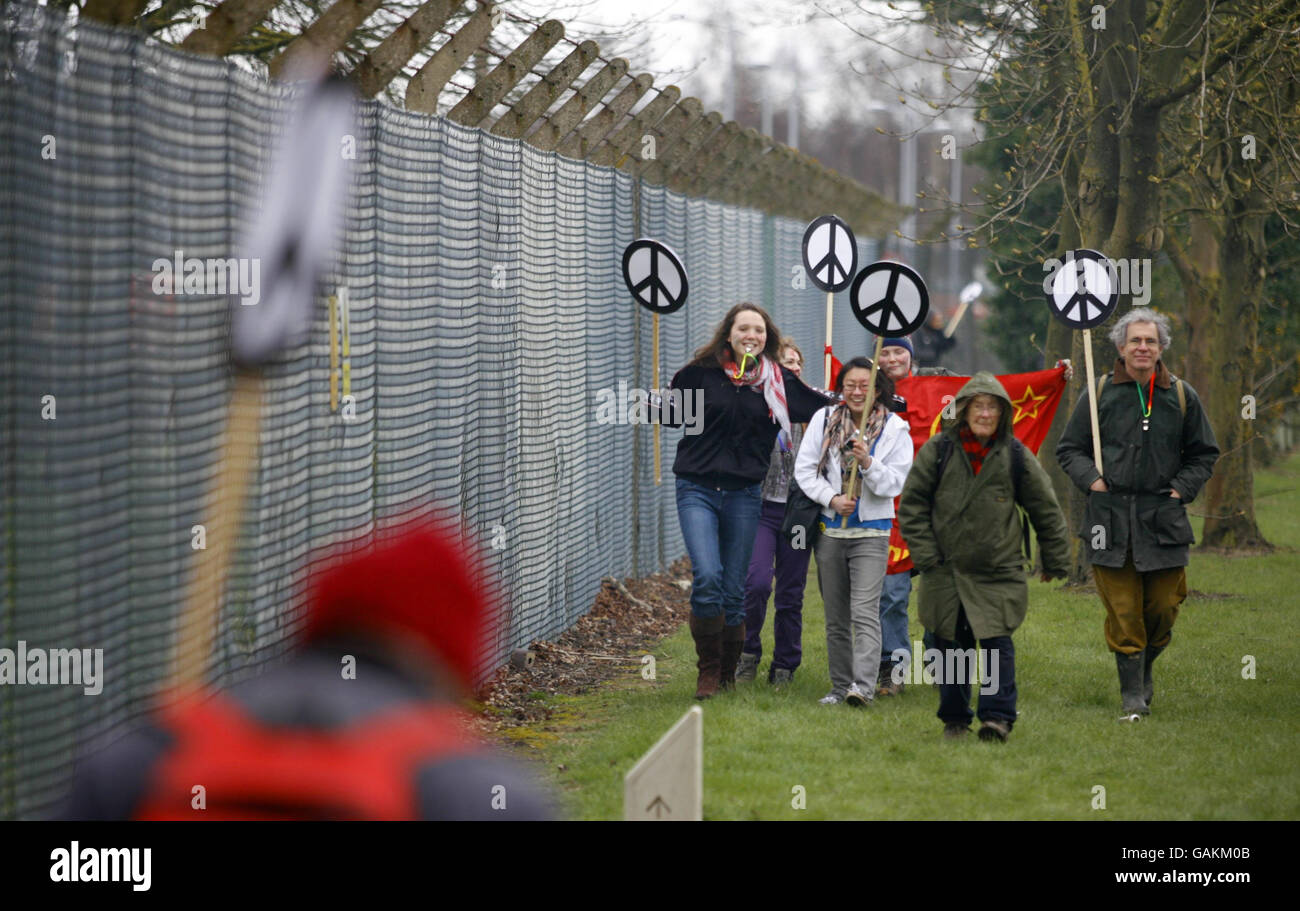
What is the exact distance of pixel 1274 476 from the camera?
27.8m

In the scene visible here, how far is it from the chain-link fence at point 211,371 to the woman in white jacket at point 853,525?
183 centimetres

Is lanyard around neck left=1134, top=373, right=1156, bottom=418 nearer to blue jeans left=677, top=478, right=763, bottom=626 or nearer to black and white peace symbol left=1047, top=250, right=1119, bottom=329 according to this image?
black and white peace symbol left=1047, top=250, right=1119, bottom=329

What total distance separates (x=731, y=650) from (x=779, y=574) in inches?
20.6

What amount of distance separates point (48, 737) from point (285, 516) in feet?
6.41

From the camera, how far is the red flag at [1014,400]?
10961 mm

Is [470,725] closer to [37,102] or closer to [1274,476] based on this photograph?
[37,102]

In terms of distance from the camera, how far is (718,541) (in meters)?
9.19

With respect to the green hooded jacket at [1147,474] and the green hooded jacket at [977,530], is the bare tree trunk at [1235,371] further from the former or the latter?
the green hooded jacket at [977,530]

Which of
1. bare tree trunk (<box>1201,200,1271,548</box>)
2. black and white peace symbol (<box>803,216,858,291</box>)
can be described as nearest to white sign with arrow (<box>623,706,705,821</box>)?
black and white peace symbol (<box>803,216,858,291</box>)

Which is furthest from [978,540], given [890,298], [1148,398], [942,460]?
[890,298]

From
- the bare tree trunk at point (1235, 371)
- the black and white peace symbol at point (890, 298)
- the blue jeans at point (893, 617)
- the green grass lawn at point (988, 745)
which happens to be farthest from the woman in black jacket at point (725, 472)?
the bare tree trunk at point (1235, 371)

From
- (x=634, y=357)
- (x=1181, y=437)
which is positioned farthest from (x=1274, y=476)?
(x=1181, y=437)

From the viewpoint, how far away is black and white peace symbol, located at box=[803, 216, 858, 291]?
34.3 ft

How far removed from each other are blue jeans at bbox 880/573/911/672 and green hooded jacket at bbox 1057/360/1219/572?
122 cm
